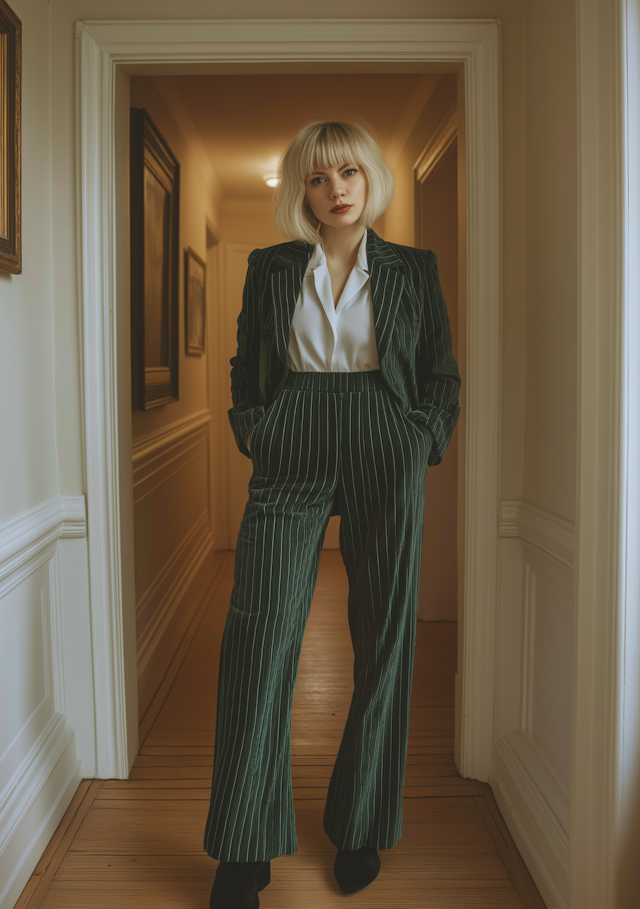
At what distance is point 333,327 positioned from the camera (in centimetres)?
163

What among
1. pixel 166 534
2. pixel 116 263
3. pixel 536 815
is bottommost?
pixel 536 815

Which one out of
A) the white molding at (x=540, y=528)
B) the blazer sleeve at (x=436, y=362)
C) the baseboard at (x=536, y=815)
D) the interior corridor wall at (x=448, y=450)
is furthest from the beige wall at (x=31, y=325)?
the interior corridor wall at (x=448, y=450)

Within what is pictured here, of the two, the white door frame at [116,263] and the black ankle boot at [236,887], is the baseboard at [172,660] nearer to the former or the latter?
the white door frame at [116,263]

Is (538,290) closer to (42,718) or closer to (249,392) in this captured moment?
(249,392)

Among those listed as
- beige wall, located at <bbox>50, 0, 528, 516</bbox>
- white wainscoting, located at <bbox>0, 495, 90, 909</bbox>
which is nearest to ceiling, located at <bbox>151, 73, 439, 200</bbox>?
beige wall, located at <bbox>50, 0, 528, 516</bbox>

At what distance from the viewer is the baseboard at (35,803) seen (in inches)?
62.3

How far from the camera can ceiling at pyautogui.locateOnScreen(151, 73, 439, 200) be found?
323 cm

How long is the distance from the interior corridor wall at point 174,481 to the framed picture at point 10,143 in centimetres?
108

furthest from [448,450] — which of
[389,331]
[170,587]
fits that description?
[389,331]

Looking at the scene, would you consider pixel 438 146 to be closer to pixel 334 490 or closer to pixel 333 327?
pixel 333 327

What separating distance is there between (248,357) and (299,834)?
1.22 m

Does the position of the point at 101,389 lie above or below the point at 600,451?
above

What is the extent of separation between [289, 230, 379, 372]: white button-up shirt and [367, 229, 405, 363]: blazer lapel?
0.02 metres

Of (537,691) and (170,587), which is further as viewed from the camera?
(170,587)
